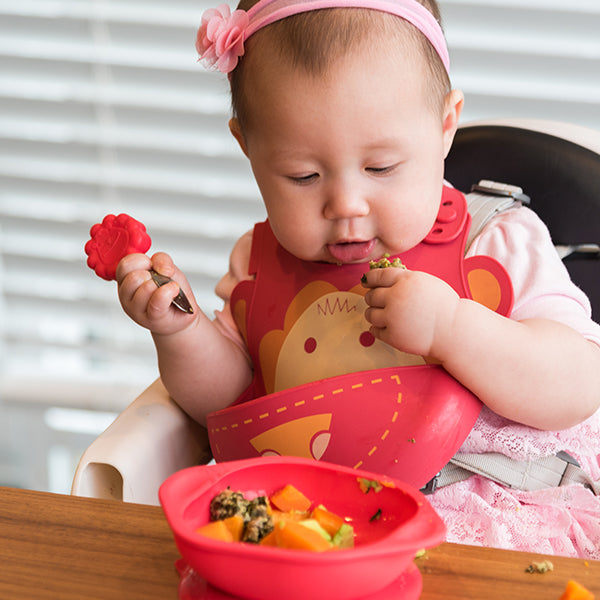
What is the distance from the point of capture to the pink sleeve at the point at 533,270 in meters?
0.83

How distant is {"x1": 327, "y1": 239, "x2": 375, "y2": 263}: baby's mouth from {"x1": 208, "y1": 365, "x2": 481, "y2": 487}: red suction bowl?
5.9 inches

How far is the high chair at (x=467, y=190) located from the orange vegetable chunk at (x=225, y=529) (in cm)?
31

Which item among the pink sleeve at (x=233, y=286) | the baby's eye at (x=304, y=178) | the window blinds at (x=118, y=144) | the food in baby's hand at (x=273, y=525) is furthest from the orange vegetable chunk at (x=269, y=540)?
the window blinds at (x=118, y=144)

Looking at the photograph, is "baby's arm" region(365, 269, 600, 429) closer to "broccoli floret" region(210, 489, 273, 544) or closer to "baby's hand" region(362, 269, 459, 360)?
"baby's hand" region(362, 269, 459, 360)

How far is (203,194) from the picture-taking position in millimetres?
1717

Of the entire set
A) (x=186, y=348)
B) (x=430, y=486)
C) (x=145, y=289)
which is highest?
(x=145, y=289)

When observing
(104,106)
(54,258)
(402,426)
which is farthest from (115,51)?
(402,426)

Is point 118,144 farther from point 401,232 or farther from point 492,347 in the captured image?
point 492,347

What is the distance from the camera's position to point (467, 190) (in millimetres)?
1065

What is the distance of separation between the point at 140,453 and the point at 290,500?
30 cm

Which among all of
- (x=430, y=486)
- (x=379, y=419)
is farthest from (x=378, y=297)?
(x=430, y=486)

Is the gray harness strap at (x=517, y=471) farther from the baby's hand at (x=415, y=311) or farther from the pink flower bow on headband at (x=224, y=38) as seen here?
the pink flower bow on headband at (x=224, y=38)

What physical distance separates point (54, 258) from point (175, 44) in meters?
0.61

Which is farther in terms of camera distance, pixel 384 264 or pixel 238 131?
pixel 238 131
